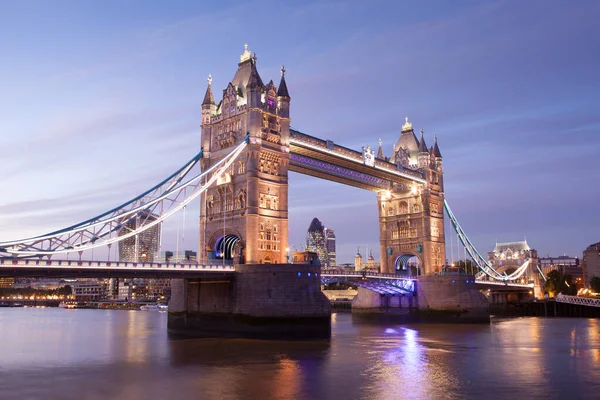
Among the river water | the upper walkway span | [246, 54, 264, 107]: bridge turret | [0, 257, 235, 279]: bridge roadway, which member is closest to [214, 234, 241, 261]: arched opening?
[0, 257, 235, 279]: bridge roadway

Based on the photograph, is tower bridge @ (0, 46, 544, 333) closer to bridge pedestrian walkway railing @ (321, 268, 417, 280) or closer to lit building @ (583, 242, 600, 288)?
bridge pedestrian walkway railing @ (321, 268, 417, 280)

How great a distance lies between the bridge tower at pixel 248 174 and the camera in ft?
169

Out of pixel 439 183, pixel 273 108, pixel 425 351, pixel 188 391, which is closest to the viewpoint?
pixel 188 391

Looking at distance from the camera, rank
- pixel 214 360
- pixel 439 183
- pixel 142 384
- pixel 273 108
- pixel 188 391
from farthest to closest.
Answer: pixel 439 183 → pixel 273 108 → pixel 214 360 → pixel 142 384 → pixel 188 391

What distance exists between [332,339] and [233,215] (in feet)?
50.3

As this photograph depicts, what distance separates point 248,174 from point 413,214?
34653mm

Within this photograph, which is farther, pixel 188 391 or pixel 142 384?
pixel 142 384

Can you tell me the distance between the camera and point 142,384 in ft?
84.8

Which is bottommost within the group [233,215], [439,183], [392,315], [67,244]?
[392,315]

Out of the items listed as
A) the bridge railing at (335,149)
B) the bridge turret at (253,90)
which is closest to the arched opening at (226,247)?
the bridge railing at (335,149)

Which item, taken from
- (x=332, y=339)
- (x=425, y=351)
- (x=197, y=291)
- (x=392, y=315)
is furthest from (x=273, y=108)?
(x=392, y=315)

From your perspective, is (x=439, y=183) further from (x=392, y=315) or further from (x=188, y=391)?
(x=188, y=391)

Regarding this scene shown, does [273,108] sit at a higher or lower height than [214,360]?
higher

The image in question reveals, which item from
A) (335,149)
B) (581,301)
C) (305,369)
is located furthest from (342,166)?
(581,301)
